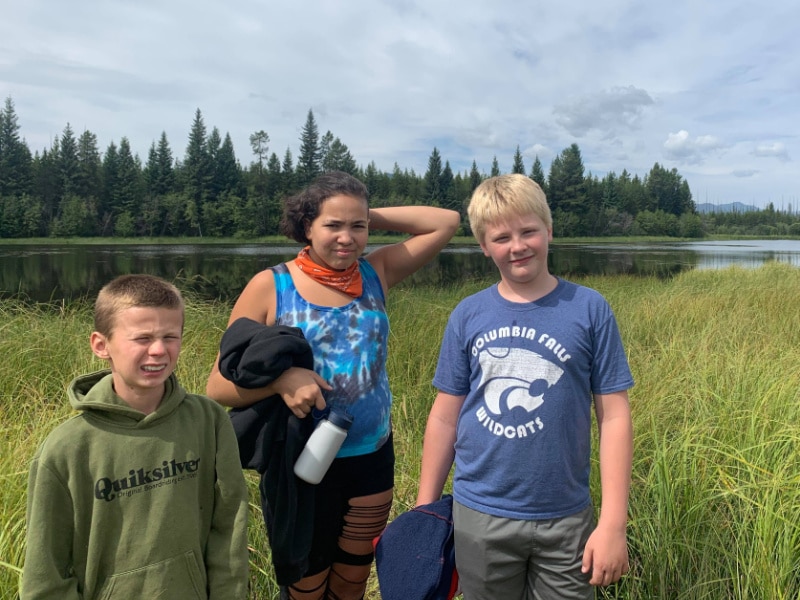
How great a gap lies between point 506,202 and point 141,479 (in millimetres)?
1174

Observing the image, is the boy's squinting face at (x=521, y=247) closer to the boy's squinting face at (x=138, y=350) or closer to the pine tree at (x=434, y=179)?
the boy's squinting face at (x=138, y=350)

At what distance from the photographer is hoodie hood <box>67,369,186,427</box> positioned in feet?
4.03

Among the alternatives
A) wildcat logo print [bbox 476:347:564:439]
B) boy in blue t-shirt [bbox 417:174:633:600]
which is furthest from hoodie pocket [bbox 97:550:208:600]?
wildcat logo print [bbox 476:347:564:439]

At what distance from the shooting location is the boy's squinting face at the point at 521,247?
4.83ft

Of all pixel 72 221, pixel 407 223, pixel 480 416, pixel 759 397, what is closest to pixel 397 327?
pixel 759 397

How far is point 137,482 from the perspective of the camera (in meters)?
1.28

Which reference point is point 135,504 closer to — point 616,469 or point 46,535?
point 46,535

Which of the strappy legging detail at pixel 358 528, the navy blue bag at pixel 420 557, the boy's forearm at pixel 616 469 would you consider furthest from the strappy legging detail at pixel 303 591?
the boy's forearm at pixel 616 469

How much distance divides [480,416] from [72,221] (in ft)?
196

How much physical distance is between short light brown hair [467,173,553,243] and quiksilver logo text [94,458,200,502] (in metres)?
0.99

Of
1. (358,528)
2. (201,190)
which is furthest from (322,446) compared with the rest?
(201,190)

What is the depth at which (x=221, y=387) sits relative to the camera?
1661 mm

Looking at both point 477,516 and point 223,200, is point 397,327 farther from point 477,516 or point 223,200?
point 223,200

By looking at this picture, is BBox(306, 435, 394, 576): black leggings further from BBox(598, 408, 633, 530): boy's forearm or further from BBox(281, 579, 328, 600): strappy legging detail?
BBox(598, 408, 633, 530): boy's forearm
